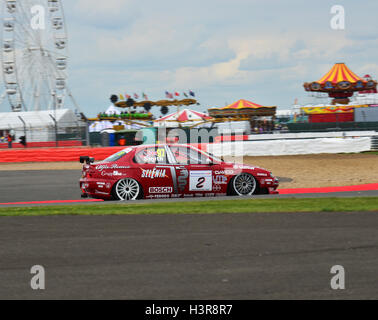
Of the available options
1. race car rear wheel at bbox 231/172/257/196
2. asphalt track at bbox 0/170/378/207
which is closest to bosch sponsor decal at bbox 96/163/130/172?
asphalt track at bbox 0/170/378/207

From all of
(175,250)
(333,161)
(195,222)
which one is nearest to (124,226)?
(195,222)

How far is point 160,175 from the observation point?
36.0ft

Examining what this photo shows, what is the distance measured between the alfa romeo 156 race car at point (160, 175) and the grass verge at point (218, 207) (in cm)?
88

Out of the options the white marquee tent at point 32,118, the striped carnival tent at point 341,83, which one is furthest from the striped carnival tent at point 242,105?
the white marquee tent at point 32,118

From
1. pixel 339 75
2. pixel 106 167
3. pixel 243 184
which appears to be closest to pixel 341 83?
pixel 339 75

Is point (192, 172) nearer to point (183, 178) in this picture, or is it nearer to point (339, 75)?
point (183, 178)

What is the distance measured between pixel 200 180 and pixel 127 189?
1.39 meters

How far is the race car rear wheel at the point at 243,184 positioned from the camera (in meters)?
11.3

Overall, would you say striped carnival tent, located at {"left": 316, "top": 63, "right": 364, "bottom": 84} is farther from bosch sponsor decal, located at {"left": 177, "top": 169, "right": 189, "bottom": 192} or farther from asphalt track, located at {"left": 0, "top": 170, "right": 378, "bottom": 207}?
bosch sponsor decal, located at {"left": 177, "top": 169, "right": 189, "bottom": 192}

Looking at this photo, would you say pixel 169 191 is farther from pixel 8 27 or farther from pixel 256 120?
pixel 8 27

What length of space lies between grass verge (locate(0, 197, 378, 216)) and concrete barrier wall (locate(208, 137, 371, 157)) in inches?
585

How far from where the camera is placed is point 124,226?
753 cm

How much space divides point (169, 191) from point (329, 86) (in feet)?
140

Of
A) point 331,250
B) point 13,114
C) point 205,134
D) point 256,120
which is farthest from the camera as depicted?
point 13,114
